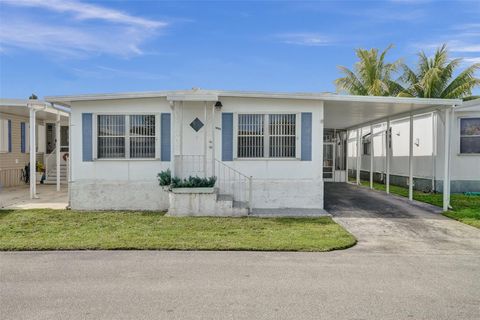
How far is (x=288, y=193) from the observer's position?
10367 mm

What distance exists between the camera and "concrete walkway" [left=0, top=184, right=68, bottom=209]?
10.7 metres

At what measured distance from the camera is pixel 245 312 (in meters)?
3.83

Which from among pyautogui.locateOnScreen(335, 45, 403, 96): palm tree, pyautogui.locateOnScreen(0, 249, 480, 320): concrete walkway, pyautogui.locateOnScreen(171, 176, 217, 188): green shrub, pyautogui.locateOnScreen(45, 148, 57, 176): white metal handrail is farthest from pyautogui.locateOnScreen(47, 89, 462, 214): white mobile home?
pyautogui.locateOnScreen(335, 45, 403, 96): palm tree

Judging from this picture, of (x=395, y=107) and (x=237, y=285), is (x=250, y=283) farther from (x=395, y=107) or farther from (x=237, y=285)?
(x=395, y=107)

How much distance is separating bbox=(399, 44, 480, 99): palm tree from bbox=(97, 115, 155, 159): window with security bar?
19058 mm

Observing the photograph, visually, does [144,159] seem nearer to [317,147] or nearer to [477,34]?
[317,147]

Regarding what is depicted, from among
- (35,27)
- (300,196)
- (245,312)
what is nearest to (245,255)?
(245,312)

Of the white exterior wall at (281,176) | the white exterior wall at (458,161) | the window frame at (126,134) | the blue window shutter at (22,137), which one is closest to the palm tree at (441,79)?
the white exterior wall at (458,161)

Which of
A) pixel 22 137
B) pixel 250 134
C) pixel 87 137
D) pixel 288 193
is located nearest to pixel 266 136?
pixel 250 134

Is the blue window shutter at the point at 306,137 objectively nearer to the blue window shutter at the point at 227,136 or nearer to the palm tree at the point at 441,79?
the blue window shutter at the point at 227,136

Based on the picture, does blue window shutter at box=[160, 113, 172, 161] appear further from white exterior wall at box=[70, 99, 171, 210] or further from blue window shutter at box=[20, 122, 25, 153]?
blue window shutter at box=[20, 122, 25, 153]

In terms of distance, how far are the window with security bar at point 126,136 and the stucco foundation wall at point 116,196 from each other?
2.79ft

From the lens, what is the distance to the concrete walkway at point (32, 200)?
A: 422 inches

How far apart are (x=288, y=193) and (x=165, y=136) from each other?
3.92 meters
